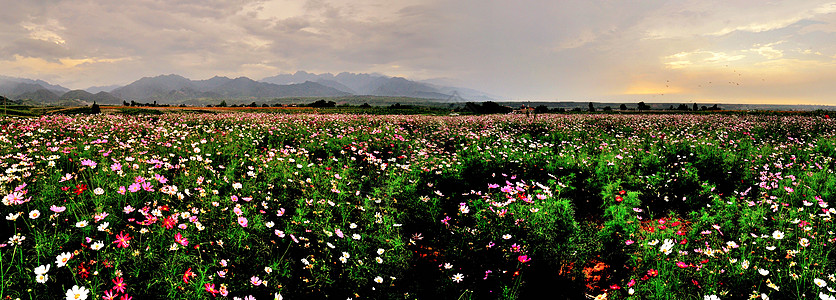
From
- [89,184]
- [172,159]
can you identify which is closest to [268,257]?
[89,184]

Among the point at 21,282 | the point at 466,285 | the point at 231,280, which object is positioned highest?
the point at 21,282

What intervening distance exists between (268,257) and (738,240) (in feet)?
19.7

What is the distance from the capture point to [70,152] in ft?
20.1

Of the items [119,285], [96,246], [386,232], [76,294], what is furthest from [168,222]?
[386,232]

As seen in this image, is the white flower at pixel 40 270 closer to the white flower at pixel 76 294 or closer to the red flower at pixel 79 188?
the white flower at pixel 76 294

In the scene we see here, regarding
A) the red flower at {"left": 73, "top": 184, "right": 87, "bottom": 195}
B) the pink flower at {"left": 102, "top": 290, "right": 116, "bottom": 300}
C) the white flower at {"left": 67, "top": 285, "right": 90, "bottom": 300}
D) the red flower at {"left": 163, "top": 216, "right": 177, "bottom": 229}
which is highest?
the red flower at {"left": 73, "top": 184, "right": 87, "bottom": 195}

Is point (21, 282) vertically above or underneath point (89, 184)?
underneath

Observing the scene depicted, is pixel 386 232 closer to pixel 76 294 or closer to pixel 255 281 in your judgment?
pixel 255 281

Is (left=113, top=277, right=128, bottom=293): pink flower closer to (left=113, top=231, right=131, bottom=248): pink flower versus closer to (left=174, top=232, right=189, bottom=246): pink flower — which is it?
(left=113, top=231, right=131, bottom=248): pink flower

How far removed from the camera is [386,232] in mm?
5168

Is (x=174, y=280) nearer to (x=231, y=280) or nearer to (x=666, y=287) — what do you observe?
(x=231, y=280)

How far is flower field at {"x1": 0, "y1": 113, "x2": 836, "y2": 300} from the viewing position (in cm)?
345

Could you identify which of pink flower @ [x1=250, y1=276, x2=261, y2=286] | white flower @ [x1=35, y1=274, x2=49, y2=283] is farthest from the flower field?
pink flower @ [x1=250, y1=276, x2=261, y2=286]

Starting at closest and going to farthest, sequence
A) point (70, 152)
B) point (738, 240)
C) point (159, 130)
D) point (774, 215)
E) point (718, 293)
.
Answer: point (718, 293), point (738, 240), point (774, 215), point (70, 152), point (159, 130)
